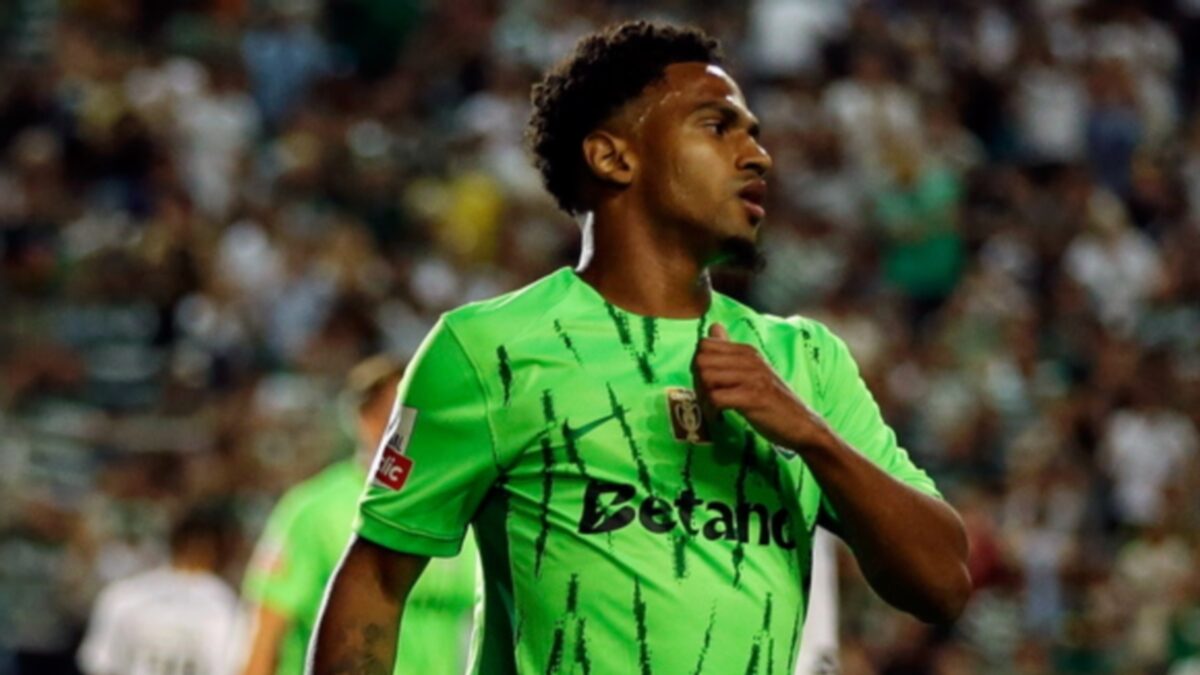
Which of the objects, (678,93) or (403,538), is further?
(678,93)

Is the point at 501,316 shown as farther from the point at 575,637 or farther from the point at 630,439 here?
the point at 575,637

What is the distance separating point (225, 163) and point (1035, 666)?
19.1 feet

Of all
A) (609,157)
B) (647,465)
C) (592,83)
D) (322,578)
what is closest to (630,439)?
(647,465)

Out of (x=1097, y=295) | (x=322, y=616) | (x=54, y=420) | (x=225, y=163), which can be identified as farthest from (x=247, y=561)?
(x=322, y=616)

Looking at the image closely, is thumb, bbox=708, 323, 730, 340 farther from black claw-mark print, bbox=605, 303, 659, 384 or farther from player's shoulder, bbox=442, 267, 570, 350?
player's shoulder, bbox=442, 267, 570, 350

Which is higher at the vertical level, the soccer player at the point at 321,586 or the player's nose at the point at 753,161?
the player's nose at the point at 753,161

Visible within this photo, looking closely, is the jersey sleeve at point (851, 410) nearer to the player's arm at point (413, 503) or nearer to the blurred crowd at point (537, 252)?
the player's arm at point (413, 503)

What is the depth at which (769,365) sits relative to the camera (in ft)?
11.8

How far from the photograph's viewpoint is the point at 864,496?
11.7 feet

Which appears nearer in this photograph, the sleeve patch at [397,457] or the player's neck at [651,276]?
the sleeve patch at [397,457]

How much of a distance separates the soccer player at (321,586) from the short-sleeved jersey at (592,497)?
262 centimetres

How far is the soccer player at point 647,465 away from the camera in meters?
3.61

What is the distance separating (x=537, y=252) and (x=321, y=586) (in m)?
7.43

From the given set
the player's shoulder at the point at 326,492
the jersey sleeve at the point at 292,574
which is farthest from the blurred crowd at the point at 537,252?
the jersey sleeve at the point at 292,574
